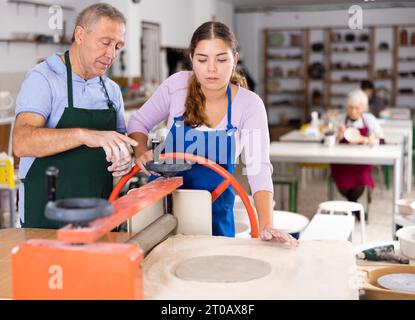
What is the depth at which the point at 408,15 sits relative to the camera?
42.4 feet

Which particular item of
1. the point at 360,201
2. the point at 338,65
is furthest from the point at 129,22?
the point at 338,65

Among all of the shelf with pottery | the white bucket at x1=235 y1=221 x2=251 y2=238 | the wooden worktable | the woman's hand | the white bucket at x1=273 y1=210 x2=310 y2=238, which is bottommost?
the white bucket at x1=273 y1=210 x2=310 y2=238

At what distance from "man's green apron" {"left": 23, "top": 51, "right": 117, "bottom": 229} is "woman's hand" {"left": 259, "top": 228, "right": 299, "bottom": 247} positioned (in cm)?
80

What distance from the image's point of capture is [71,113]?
230 cm

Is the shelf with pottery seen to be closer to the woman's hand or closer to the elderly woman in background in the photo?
the elderly woman in background

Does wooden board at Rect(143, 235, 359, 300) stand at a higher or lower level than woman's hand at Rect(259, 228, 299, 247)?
lower

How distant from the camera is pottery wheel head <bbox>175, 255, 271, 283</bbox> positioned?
1559 mm

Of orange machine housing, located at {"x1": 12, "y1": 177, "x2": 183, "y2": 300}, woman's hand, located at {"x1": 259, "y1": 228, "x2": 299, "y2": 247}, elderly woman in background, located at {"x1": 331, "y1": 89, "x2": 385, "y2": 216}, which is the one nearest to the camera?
orange machine housing, located at {"x1": 12, "y1": 177, "x2": 183, "y2": 300}

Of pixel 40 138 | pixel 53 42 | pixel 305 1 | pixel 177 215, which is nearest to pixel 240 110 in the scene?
pixel 177 215

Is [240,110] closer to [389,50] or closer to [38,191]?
[38,191]

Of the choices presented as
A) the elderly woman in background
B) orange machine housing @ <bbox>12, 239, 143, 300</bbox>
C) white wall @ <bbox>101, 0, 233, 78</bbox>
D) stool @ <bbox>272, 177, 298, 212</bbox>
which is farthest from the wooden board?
white wall @ <bbox>101, 0, 233, 78</bbox>

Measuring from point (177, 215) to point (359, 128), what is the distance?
14.3 feet

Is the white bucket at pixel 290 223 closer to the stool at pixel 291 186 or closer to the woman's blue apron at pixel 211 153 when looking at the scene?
the woman's blue apron at pixel 211 153

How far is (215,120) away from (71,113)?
0.54m
